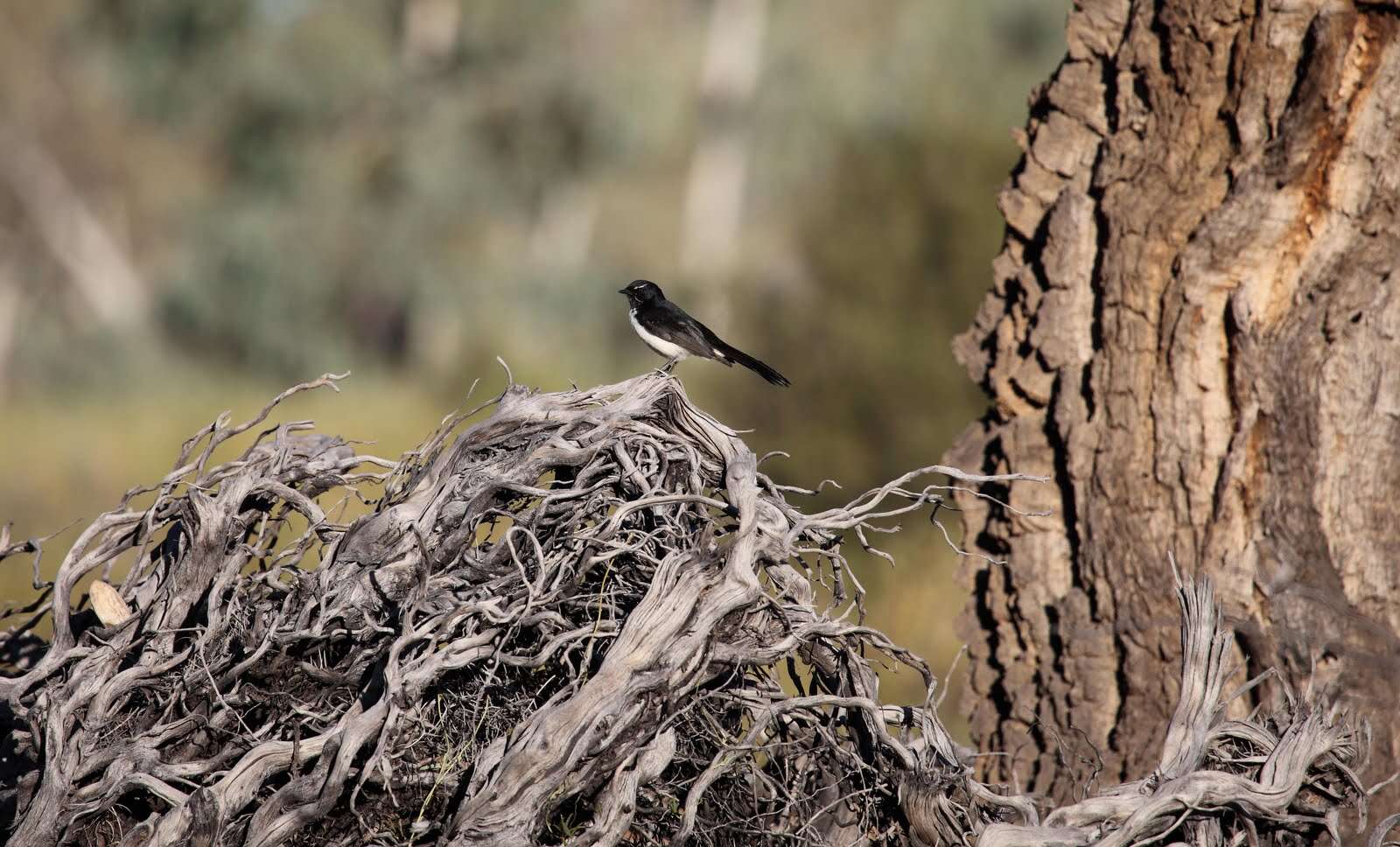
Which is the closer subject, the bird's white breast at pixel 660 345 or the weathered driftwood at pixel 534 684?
the weathered driftwood at pixel 534 684

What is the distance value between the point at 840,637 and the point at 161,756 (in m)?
1.53

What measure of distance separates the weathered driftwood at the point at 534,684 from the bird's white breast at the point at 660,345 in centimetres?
273

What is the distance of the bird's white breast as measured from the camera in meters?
6.11

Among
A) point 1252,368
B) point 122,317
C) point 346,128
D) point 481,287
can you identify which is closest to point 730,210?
point 481,287

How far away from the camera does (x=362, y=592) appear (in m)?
3.07

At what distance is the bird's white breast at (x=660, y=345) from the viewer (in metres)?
6.11

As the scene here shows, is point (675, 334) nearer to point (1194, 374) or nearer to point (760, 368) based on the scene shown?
point (760, 368)

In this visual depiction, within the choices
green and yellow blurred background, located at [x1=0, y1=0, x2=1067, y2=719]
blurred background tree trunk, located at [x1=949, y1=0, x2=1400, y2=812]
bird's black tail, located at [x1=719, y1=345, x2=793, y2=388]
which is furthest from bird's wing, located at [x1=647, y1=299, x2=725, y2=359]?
green and yellow blurred background, located at [x1=0, y1=0, x2=1067, y2=719]

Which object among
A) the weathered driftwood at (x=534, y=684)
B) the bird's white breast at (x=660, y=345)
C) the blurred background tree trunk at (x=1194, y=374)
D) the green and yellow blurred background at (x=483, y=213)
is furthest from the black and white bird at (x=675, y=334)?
the green and yellow blurred background at (x=483, y=213)

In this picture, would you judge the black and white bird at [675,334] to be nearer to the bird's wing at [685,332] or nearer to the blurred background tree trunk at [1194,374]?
the bird's wing at [685,332]

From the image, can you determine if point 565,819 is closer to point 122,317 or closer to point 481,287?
point 481,287

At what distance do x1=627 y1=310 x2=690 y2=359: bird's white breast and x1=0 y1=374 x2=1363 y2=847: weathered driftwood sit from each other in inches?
107

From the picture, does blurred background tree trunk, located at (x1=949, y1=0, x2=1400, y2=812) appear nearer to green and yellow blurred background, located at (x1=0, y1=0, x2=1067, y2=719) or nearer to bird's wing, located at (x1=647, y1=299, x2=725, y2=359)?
bird's wing, located at (x1=647, y1=299, x2=725, y2=359)

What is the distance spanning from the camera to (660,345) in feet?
20.5
